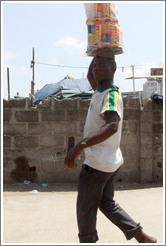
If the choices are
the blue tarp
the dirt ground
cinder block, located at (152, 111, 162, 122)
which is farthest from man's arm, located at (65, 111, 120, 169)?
the blue tarp

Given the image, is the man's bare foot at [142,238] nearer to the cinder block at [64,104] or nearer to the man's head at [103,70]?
the man's head at [103,70]

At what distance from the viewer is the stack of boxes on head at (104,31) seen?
7.87ft

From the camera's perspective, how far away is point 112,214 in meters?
2.43

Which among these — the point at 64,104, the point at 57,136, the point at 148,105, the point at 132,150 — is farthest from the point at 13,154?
the point at 148,105

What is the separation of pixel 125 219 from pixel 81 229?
427 millimetres

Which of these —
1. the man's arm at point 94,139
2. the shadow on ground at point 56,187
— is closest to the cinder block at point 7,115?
the shadow on ground at point 56,187

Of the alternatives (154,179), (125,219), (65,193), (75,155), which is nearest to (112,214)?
(125,219)

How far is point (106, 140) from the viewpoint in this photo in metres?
2.18

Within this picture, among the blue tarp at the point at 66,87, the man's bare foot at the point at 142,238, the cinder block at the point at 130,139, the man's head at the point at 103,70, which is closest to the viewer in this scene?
the man's head at the point at 103,70

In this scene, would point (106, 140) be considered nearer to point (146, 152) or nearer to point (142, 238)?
point (142, 238)

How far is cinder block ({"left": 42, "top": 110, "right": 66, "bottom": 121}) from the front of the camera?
18.8ft

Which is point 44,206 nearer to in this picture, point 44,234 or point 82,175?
point 44,234

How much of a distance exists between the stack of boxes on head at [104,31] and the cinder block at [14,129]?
3469 millimetres

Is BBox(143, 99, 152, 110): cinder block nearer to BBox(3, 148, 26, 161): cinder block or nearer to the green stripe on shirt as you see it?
BBox(3, 148, 26, 161): cinder block
